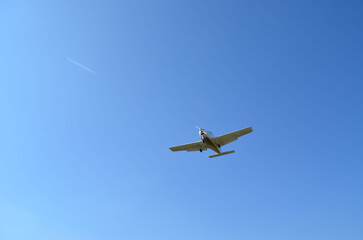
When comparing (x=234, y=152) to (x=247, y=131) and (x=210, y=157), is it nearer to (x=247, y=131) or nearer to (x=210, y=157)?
(x=210, y=157)

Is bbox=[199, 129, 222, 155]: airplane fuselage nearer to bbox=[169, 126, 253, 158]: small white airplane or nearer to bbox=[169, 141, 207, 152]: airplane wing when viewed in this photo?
bbox=[169, 126, 253, 158]: small white airplane

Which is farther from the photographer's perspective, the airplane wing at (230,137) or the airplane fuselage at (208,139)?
the airplane fuselage at (208,139)

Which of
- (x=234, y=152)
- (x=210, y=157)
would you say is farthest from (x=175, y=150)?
(x=234, y=152)

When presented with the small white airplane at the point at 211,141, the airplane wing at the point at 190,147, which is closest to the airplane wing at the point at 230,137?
the small white airplane at the point at 211,141

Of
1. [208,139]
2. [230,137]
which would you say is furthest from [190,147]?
[230,137]

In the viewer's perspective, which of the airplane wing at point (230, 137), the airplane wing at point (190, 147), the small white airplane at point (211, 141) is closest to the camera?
the airplane wing at point (230, 137)

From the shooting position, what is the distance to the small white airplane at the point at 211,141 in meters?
39.2

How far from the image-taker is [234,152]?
4506 centimetres

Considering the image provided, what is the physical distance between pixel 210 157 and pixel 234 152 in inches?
186

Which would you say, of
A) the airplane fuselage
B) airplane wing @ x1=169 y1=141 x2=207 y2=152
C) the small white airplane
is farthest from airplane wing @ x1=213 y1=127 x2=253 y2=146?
airplane wing @ x1=169 y1=141 x2=207 y2=152

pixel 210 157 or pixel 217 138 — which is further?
pixel 210 157

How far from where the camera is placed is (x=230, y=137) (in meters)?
40.0

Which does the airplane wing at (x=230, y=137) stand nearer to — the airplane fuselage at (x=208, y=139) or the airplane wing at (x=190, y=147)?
the airplane fuselage at (x=208, y=139)

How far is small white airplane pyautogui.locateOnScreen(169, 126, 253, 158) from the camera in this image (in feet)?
129
